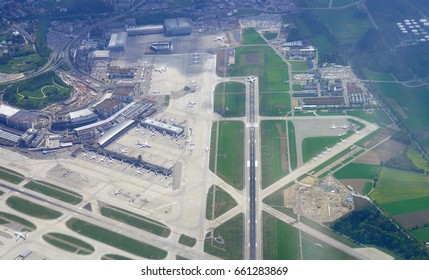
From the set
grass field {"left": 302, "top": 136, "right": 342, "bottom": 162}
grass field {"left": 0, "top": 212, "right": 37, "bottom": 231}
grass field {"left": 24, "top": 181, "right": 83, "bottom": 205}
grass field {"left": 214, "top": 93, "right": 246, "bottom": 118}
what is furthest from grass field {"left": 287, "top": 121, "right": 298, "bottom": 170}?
grass field {"left": 0, "top": 212, "right": 37, "bottom": 231}

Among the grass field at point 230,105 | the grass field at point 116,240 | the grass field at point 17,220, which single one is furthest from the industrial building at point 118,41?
the grass field at point 116,240

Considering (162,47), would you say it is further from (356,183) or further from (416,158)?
(416,158)

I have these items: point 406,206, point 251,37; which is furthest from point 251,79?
point 406,206

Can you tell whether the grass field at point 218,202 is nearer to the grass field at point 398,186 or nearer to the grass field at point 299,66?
the grass field at point 398,186

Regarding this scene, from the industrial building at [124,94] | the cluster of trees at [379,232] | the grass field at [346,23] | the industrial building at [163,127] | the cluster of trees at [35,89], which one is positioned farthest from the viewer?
the grass field at [346,23]

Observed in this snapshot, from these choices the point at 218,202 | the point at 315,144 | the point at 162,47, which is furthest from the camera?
the point at 162,47
